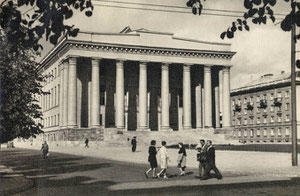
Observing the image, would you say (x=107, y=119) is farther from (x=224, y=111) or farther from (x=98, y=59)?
(x=224, y=111)

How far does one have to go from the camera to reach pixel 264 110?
93688 millimetres

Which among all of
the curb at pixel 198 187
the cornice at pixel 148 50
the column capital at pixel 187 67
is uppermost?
the cornice at pixel 148 50

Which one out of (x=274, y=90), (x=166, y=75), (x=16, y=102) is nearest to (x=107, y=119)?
(x=166, y=75)

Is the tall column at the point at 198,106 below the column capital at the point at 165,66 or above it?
below

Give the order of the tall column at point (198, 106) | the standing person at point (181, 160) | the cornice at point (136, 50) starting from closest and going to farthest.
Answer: the standing person at point (181, 160) < the cornice at point (136, 50) < the tall column at point (198, 106)

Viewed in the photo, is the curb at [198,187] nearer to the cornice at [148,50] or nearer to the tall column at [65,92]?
the cornice at [148,50]

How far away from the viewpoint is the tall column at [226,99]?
79000 mm

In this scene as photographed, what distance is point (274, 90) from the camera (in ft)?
297

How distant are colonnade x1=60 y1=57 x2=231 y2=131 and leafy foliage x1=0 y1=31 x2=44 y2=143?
50.3 metres

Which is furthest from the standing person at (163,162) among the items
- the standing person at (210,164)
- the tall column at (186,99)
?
the tall column at (186,99)

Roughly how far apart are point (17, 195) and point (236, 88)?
96708 millimetres

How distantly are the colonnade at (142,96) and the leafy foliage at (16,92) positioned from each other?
50.3 meters

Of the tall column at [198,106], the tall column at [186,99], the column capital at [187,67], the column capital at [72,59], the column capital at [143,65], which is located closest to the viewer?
the column capital at [72,59]

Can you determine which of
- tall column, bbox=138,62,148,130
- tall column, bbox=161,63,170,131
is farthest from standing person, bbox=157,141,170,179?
Answer: tall column, bbox=161,63,170,131
